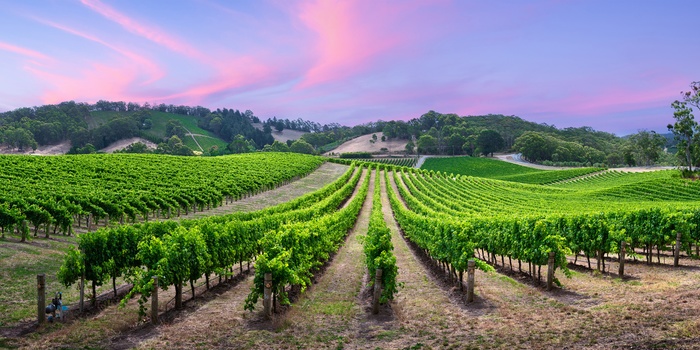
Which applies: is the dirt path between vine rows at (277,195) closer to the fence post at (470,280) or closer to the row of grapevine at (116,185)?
the row of grapevine at (116,185)

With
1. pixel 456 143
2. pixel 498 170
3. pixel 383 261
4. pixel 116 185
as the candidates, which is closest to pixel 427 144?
pixel 456 143

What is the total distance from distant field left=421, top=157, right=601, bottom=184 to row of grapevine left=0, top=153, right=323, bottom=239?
57.9m

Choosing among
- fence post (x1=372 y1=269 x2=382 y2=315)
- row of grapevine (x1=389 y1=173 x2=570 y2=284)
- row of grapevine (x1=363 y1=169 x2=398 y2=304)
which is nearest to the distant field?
row of grapevine (x1=389 y1=173 x2=570 y2=284)

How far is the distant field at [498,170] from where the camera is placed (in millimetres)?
114863

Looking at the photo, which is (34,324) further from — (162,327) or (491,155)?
(491,155)

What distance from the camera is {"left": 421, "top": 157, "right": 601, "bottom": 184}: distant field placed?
115 m

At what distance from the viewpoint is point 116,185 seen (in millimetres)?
52938

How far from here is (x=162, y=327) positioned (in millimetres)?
13242

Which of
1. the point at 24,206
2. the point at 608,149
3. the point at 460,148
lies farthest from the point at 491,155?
the point at 24,206

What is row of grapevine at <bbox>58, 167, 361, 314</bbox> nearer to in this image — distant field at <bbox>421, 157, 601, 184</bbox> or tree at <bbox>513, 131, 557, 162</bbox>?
distant field at <bbox>421, 157, 601, 184</bbox>

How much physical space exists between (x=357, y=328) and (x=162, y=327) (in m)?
5.78

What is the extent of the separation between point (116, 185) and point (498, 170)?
11127 cm

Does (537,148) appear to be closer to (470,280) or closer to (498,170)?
(498,170)

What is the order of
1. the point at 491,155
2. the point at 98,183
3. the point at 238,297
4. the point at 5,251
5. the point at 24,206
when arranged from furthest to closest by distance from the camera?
the point at 491,155, the point at 98,183, the point at 24,206, the point at 5,251, the point at 238,297
